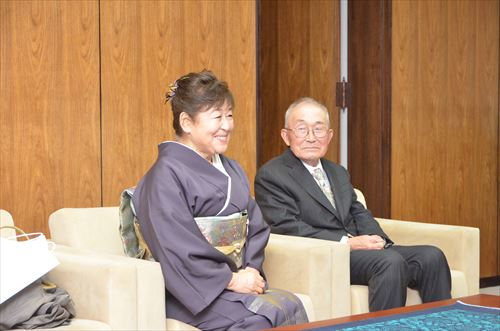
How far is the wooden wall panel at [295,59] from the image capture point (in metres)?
5.49

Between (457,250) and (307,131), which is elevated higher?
(307,131)

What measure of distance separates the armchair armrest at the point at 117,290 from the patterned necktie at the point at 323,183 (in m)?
1.31

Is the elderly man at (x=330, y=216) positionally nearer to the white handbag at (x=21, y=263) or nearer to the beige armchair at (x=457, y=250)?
the beige armchair at (x=457, y=250)

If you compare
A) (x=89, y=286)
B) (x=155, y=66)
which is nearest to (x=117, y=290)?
(x=89, y=286)

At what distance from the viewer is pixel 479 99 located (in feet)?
19.1

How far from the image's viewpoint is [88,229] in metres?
3.32

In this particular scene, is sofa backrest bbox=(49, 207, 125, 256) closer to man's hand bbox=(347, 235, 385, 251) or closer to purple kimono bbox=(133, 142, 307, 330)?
purple kimono bbox=(133, 142, 307, 330)

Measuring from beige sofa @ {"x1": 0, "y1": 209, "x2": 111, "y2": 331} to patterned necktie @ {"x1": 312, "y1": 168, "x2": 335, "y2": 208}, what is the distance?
1.35 meters

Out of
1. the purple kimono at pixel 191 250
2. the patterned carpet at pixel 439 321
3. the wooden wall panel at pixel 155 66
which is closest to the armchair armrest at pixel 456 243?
the wooden wall panel at pixel 155 66

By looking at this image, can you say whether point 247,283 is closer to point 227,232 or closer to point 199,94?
point 227,232

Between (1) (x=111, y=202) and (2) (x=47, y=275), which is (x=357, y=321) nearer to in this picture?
(2) (x=47, y=275)

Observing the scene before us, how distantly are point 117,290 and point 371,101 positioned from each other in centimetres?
289

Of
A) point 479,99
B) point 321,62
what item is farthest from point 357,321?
point 479,99

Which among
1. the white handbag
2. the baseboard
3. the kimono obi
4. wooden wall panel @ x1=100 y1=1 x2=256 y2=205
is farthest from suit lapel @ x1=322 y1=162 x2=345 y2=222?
the baseboard
